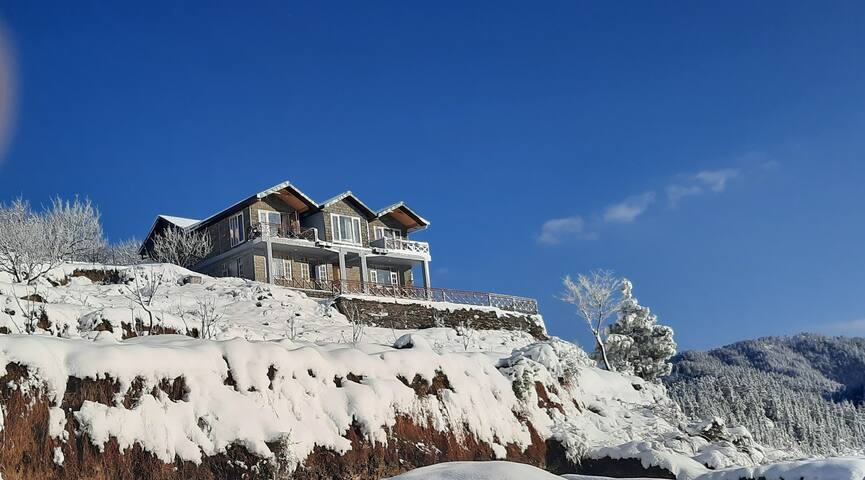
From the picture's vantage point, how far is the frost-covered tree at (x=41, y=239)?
104 feet

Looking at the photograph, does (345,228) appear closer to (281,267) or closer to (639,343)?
(281,267)

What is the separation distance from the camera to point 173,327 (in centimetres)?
2206

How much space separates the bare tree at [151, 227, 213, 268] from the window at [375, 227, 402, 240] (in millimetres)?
9878

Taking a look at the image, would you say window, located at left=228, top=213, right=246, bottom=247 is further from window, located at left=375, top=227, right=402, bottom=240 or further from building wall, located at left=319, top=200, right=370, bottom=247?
window, located at left=375, top=227, right=402, bottom=240

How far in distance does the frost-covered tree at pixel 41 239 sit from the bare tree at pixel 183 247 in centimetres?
380

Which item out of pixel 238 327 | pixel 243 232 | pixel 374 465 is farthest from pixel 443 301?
pixel 374 465

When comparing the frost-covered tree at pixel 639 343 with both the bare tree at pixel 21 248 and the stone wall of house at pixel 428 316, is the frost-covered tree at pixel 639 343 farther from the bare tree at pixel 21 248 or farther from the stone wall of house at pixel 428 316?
the bare tree at pixel 21 248

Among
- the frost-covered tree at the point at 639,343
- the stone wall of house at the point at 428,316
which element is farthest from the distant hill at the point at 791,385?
the stone wall of house at the point at 428,316

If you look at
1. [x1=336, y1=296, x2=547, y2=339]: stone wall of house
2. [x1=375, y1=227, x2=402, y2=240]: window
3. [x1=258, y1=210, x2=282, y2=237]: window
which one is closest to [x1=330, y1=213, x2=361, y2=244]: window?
[x1=375, y1=227, x2=402, y2=240]: window

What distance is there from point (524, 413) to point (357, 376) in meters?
5.35

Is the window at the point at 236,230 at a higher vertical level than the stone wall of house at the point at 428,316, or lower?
higher

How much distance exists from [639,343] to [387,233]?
53.7ft

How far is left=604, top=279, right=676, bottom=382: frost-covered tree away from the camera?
43.8 meters

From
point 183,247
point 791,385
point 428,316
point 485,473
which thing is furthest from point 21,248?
point 791,385
